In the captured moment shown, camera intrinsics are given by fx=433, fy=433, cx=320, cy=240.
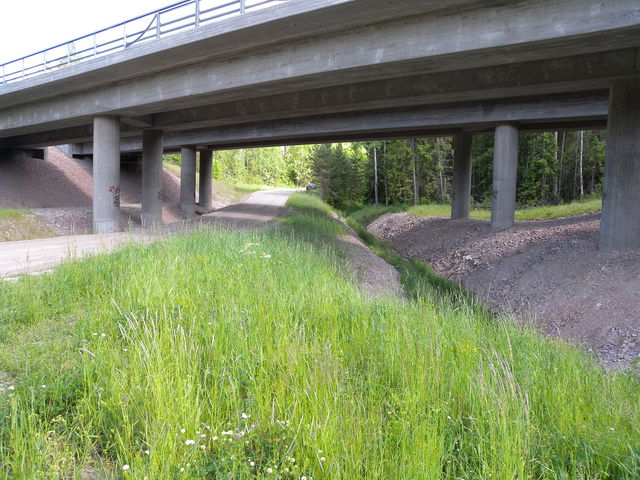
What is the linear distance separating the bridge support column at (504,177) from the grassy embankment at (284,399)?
17650 mm

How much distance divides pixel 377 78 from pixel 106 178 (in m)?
14.9

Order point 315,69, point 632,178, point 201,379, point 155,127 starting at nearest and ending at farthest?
1. point 201,379
2. point 632,178
3. point 315,69
4. point 155,127

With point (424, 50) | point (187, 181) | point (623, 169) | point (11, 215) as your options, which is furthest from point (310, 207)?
point (623, 169)

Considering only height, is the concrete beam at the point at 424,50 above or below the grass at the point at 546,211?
above

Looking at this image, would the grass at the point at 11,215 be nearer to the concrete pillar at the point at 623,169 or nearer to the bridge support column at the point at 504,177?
the bridge support column at the point at 504,177

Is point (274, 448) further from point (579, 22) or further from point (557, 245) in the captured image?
point (557, 245)

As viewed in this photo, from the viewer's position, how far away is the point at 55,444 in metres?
2.50

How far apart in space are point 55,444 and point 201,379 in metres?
1.07

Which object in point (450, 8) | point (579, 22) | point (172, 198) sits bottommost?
point (172, 198)

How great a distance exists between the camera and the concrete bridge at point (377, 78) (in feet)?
34.6

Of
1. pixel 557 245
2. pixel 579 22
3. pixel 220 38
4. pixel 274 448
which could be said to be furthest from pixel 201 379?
pixel 557 245

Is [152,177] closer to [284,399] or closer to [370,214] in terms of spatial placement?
[370,214]

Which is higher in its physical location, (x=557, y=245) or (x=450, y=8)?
(x=450, y=8)

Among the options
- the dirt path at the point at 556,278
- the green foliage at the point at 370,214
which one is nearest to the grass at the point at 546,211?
the dirt path at the point at 556,278
